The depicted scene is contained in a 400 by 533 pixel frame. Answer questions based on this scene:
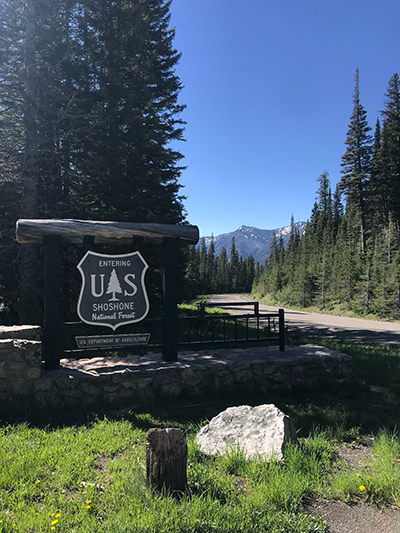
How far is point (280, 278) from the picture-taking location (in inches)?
2357

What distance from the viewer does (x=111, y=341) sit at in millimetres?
5809

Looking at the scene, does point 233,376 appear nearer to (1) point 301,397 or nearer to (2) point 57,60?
(1) point 301,397

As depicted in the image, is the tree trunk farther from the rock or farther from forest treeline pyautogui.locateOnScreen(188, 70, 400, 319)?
forest treeline pyautogui.locateOnScreen(188, 70, 400, 319)

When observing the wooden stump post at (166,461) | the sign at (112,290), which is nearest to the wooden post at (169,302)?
the sign at (112,290)

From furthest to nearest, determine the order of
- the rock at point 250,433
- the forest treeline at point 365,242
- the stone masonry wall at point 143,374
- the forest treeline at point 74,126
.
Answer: the forest treeline at point 365,242 → the forest treeline at point 74,126 → the stone masonry wall at point 143,374 → the rock at point 250,433

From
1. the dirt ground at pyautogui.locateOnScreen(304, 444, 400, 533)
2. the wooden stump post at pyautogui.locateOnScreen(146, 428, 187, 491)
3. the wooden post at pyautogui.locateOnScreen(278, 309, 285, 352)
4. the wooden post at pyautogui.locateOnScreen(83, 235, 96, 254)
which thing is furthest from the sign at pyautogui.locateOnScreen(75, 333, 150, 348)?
the dirt ground at pyautogui.locateOnScreen(304, 444, 400, 533)

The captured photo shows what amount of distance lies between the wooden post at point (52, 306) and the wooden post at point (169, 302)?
175cm

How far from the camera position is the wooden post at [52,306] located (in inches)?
222

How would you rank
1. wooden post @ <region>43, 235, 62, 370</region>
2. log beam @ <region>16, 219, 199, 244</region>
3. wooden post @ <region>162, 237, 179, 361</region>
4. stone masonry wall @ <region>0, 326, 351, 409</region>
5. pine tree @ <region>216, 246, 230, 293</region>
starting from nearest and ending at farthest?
stone masonry wall @ <region>0, 326, 351, 409</region> → log beam @ <region>16, 219, 199, 244</region> → wooden post @ <region>43, 235, 62, 370</region> → wooden post @ <region>162, 237, 179, 361</region> → pine tree @ <region>216, 246, 230, 293</region>

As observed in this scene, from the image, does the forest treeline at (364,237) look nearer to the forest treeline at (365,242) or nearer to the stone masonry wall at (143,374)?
the forest treeline at (365,242)

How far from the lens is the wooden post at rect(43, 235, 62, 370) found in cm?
563

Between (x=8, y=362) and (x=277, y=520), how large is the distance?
4.17 m

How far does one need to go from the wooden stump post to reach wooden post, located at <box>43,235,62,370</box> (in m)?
3.20

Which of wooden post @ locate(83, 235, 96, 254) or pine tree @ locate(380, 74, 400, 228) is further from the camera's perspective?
pine tree @ locate(380, 74, 400, 228)
